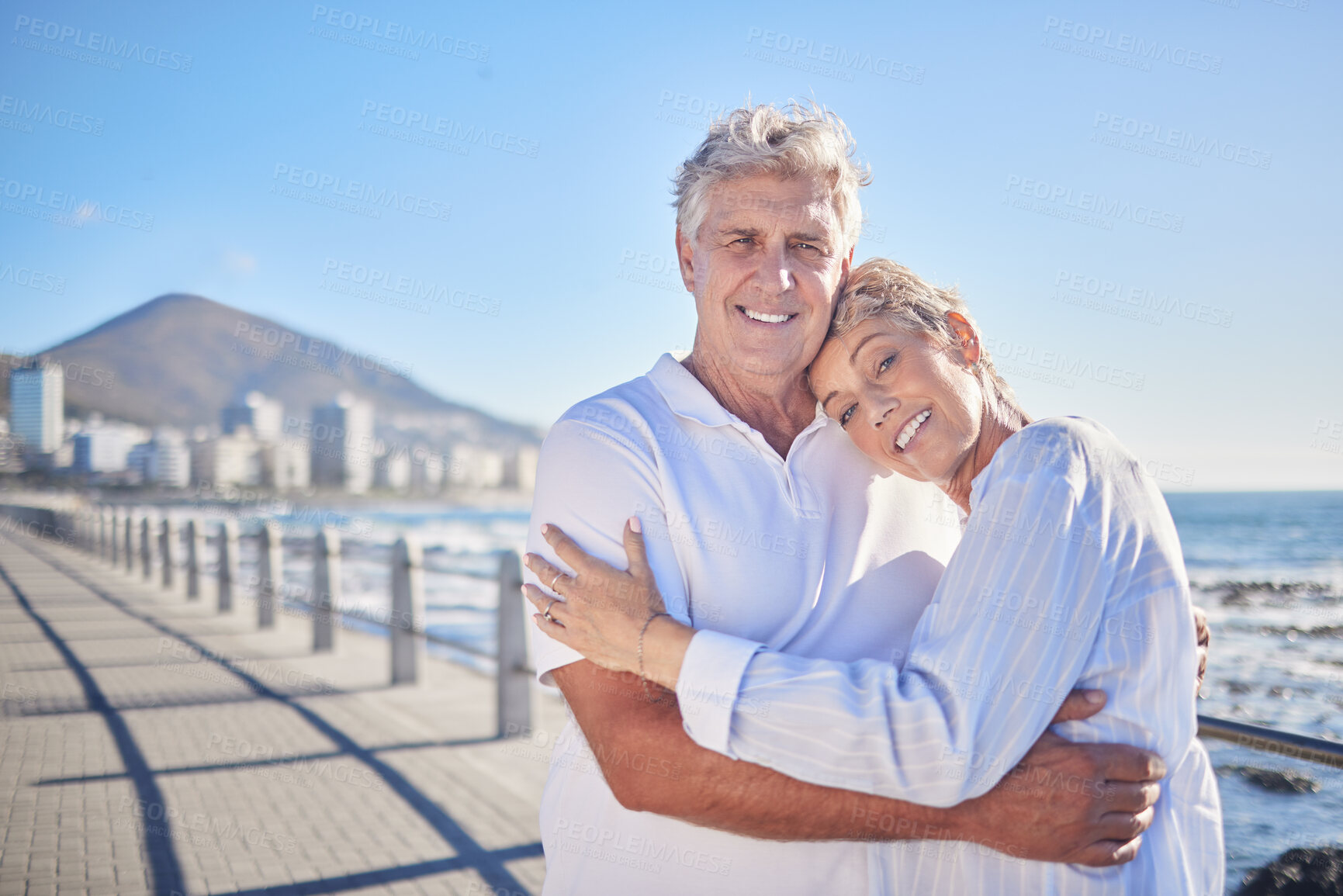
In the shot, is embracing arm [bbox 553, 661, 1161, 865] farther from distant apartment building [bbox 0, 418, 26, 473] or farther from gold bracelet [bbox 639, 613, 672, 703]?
distant apartment building [bbox 0, 418, 26, 473]

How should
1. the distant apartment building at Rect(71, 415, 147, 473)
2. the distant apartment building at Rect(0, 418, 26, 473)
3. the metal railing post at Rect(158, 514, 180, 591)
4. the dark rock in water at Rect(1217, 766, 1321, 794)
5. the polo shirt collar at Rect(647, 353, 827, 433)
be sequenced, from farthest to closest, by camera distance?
the distant apartment building at Rect(71, 415, 147, 473) < the metal railing post at Rect(158, 514, 180, 591) < the distant apartment building at Rect(0, 418, 26, 473) < the dark rock in water at Rect(1217, 766, 1321, 794) < the polo shirt collar at Rect(647, 353, 827, 433)

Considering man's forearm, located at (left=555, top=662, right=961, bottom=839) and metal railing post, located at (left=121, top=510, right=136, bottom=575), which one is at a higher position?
man's forearm, located at (left=555, top=662, right=961, bottom=839)

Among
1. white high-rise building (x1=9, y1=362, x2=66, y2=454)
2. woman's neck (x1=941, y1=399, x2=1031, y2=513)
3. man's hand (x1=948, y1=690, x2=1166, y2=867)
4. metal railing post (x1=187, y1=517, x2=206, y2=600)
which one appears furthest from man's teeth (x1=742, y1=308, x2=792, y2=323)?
Result: metal railing post (x1=187, y1=517, x2=206, y2=600)

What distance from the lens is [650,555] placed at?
5.67ft

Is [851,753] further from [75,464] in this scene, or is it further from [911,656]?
[75,464]

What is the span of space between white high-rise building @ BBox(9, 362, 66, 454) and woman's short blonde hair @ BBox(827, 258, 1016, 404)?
12.6m

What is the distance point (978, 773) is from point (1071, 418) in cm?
68

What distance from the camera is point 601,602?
1.61 m

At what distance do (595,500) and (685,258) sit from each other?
0.88 meters

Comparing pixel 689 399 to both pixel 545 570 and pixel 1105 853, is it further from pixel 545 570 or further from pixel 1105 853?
pixel 1105 853

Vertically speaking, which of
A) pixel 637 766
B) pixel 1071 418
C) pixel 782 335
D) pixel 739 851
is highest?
pixel 782 335

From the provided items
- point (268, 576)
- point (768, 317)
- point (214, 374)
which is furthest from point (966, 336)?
point (214, 374)

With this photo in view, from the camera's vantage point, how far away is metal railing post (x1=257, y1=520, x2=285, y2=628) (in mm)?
9969

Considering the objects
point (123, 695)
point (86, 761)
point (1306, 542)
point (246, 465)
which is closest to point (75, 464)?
point (246, 465)
